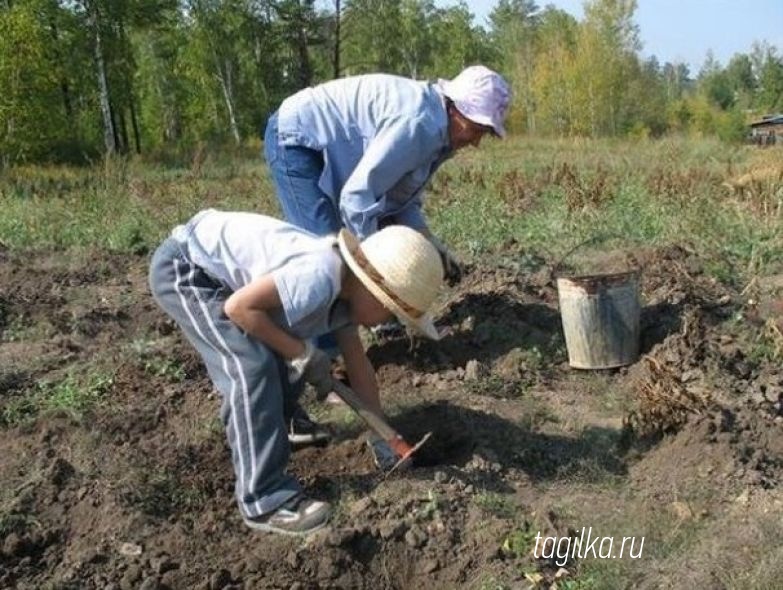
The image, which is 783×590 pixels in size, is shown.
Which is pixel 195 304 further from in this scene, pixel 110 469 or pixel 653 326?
pixel 653 326

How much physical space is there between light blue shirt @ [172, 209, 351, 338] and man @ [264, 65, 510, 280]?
2.11 ft

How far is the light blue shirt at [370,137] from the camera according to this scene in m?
3.50

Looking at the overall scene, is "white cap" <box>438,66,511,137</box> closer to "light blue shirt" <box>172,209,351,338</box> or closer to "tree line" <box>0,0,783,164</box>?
"light blue shirt" <box>172,209,351,338</box>

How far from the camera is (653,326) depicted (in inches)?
183

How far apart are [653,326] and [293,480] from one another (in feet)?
7.74

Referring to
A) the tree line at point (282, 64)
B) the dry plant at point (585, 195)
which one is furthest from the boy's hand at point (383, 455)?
the tree line at point (282, 64)

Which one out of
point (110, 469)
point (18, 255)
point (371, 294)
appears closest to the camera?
point (371, 294)

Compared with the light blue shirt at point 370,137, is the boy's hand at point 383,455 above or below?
below

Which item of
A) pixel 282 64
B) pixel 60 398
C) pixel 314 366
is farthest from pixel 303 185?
pixel 282 64

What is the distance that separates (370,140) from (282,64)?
36.8 metres

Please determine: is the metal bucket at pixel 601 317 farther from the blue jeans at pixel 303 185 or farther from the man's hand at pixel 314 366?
the man's hand at pixel 314 366

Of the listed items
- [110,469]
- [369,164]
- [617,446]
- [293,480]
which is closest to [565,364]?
[617,446]

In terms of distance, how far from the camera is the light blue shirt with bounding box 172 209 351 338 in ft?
8.89

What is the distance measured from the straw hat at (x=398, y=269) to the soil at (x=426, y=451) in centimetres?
70
